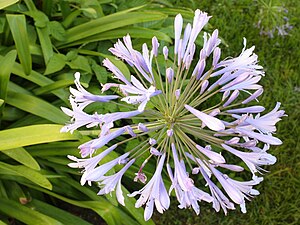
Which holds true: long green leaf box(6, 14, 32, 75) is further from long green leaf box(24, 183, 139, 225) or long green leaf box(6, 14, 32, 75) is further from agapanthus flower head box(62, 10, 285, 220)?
agapanthus flower head box(62, 10, 285, 220)

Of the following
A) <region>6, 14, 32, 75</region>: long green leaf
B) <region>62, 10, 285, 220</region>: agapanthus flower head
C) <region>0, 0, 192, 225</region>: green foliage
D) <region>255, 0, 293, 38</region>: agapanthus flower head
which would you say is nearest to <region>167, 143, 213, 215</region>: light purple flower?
<region>62, 10, 285, 220</region>: agapanthus flower head

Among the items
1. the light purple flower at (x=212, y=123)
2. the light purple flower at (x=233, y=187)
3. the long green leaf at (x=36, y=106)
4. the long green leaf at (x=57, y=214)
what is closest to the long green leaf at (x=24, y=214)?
the long green leaf at (x=57, y=214)

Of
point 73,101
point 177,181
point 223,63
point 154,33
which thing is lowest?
point 177,181

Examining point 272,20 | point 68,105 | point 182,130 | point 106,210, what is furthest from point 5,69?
point 272,20

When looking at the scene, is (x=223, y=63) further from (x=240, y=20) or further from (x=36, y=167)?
(x=240, y=20)

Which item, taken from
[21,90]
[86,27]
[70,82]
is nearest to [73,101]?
[70,82]

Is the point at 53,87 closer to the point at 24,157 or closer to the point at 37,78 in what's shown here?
the point at 37,78
